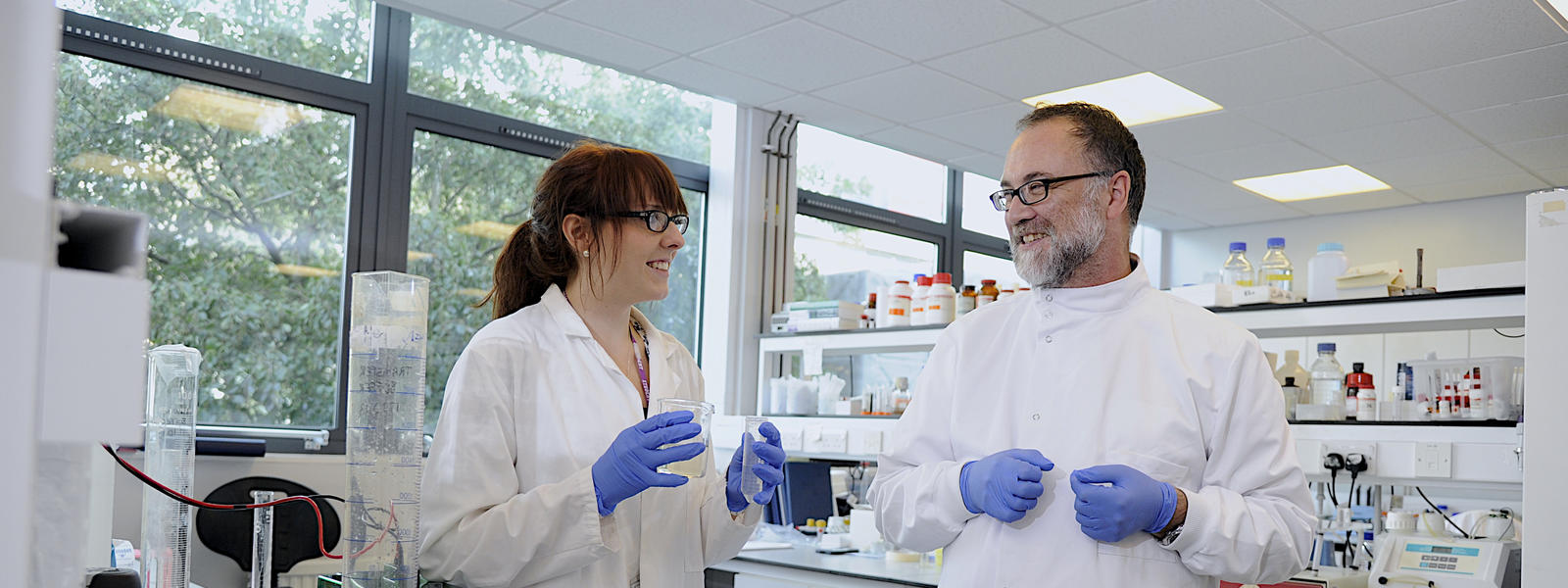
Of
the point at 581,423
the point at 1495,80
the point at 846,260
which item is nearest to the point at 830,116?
the point at 846,260

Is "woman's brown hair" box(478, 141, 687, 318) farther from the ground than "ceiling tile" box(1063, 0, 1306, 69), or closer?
closer

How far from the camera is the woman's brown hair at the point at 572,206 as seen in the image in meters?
1.77

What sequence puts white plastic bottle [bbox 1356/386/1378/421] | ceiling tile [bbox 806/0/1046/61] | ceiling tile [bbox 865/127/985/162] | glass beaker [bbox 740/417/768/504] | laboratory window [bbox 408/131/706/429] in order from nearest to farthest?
glass beaker [bbox 740/417/768/504] < white plastic bottle [bbox 1356/386/1378/421] < ceiling tile [bbox 806/0/1046/61] < laboratory window [bbox 408/131/706/429] < ceiling tile [bbox 865/127/985/162]

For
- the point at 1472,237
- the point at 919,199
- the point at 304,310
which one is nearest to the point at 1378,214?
the point at 1472,237

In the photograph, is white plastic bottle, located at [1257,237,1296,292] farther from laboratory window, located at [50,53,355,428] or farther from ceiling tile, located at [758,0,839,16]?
laboratory window, located at [50,53,355,428]

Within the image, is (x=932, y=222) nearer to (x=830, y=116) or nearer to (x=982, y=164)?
(x=982, y=164)

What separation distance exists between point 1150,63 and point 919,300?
45.9 inches

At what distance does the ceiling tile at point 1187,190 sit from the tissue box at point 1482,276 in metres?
2.62

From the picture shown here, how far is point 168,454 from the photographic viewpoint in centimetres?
168

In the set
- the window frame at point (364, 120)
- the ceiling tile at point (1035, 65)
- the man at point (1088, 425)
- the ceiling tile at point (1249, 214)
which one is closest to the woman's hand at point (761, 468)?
the man at point (1088, 425)

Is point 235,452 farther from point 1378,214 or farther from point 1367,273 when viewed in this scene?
point 1378,214

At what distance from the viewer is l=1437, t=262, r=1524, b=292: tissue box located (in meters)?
2.76

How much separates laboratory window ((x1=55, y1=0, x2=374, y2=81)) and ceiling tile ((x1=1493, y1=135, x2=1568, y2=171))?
188 inches

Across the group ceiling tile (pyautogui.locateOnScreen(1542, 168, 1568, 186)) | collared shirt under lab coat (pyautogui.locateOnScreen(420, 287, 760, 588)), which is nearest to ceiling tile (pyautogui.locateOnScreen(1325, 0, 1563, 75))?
ceiling tile (pyautogui.locateOnScreen(1542, 168, 1568, 186))
